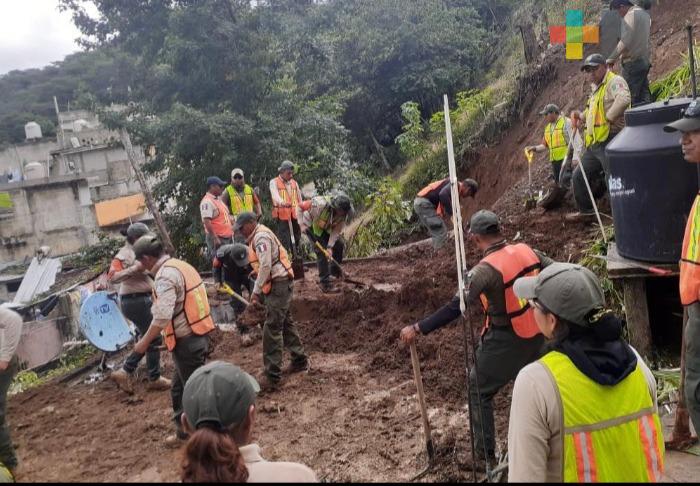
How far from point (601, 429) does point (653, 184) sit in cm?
297

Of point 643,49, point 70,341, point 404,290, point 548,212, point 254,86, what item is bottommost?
point 70,341

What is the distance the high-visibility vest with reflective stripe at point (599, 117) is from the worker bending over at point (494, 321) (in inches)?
118

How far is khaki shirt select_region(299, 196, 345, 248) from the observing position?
27.8 feet

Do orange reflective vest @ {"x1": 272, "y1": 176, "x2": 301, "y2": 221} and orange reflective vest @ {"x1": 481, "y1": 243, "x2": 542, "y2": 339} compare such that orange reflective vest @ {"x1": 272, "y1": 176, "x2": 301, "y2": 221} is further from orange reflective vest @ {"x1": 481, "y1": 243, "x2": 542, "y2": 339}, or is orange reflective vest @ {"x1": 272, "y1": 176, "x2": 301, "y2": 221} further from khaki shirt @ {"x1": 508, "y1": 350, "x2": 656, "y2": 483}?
khaki shirt @ {"x1": 508, "y1": 350, "x2": 656, "y2": 483}

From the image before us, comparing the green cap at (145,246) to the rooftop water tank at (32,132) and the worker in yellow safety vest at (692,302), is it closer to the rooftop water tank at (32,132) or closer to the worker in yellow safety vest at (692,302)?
the worker in yellow safety vest at (692,302)

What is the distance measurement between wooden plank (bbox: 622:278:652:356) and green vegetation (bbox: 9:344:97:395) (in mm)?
6880

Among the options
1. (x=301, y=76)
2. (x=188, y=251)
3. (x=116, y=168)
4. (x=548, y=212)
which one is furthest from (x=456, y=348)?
(x=116, y=168)

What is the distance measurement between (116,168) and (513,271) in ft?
95.5

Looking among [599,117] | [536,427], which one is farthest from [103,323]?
[536,427]

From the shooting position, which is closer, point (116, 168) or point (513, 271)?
point (513, 271)

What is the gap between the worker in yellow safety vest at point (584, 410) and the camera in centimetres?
186

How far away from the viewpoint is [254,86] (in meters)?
14.0

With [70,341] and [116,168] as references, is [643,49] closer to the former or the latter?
[70,341]

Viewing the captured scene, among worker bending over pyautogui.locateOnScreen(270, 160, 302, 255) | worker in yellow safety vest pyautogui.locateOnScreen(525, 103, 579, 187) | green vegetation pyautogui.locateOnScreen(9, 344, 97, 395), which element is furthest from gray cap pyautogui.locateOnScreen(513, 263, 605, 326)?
green vegetation pyautogui.locateOnScreen(9, 344, 97, 395)
